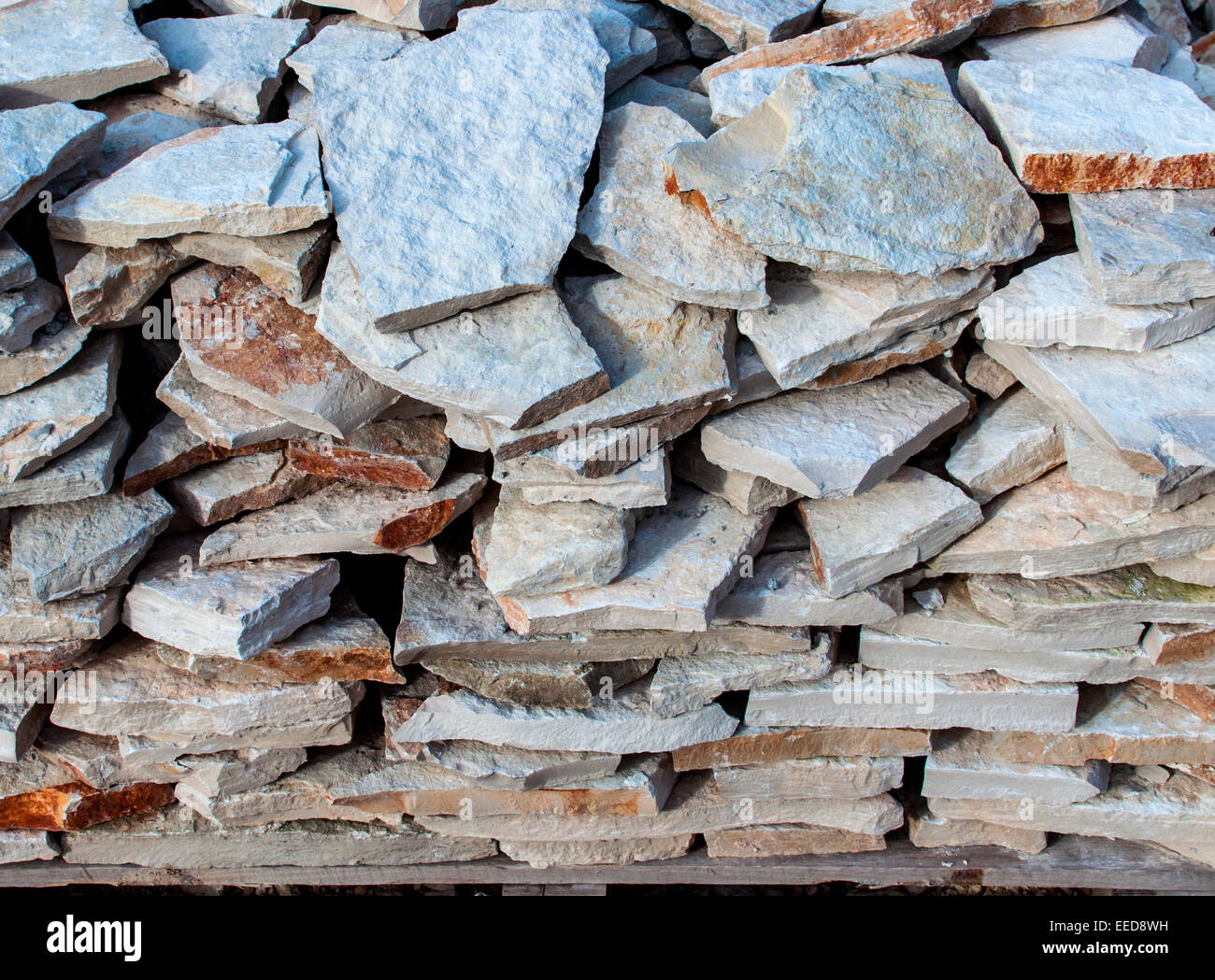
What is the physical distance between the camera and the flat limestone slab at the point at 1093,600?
3.16 m

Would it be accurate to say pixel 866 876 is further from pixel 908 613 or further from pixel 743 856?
pixel 908 613

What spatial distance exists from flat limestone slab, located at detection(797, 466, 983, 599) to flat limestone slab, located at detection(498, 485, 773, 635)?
0.22 metres

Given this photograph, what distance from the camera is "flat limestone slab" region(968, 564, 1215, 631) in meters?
3.16

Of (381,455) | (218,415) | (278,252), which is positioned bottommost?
(381,455)

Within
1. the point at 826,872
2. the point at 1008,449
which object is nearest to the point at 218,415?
the point at 1008,449

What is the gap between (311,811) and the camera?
356 cm

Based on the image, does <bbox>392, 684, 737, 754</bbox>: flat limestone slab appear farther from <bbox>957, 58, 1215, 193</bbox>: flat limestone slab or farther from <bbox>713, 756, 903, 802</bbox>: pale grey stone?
<bbox>957, 58, 1215, 193</bbox>: flat limestone slab

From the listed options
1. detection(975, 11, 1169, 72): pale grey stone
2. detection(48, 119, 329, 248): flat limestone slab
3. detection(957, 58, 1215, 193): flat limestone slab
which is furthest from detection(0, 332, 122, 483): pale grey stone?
detection(975, 11, 1169, 72): pale grey stone

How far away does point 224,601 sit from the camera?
9.98ft

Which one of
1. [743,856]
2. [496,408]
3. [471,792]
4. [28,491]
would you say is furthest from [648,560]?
[28,491]

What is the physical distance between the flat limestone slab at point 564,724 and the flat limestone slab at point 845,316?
1.06 m

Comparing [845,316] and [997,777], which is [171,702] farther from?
[997,777]

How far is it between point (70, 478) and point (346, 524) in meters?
0.73

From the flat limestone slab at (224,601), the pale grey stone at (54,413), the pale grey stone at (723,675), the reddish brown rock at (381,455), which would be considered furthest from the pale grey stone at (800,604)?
the pale grey stone at (54,413)
